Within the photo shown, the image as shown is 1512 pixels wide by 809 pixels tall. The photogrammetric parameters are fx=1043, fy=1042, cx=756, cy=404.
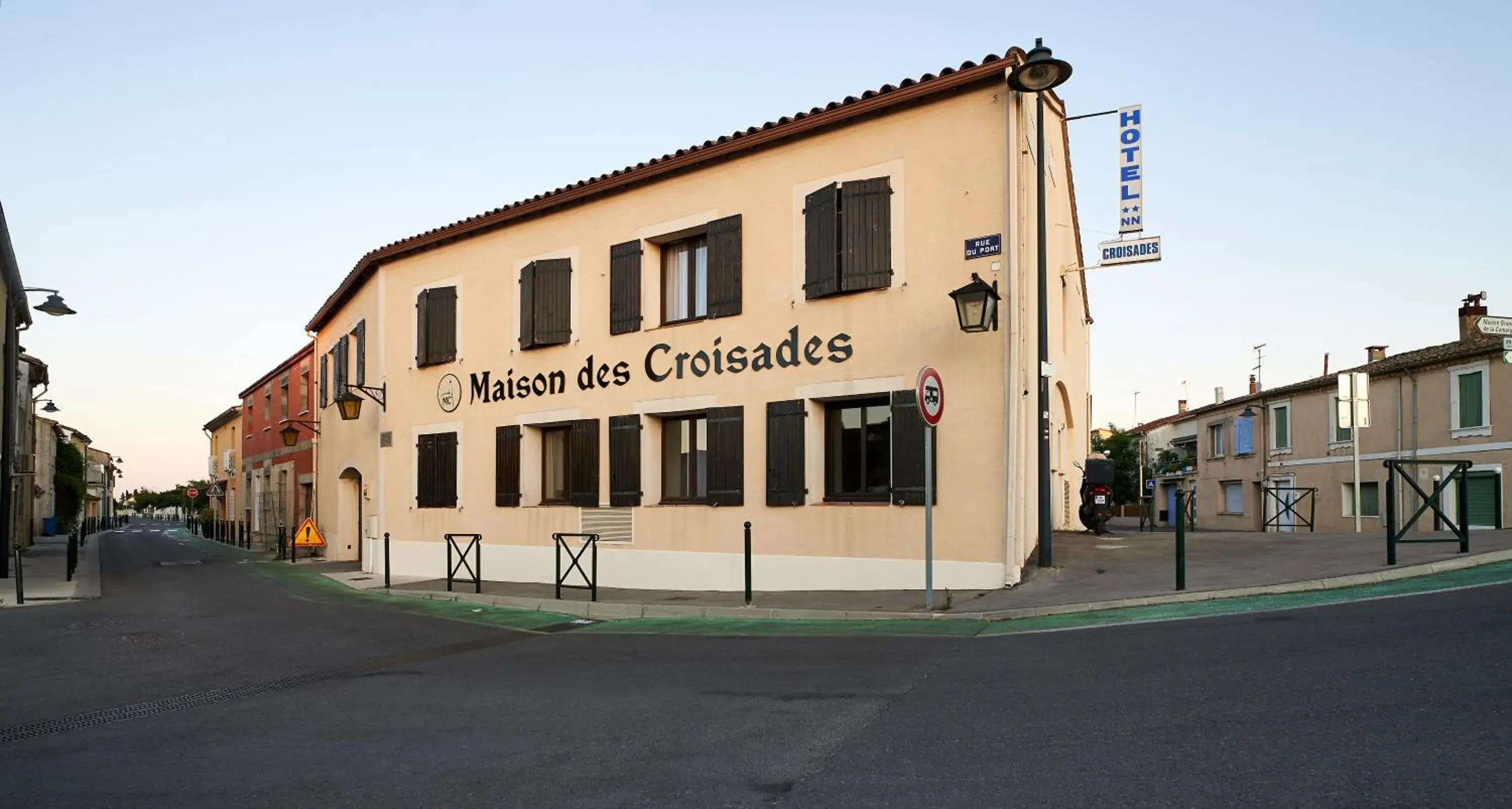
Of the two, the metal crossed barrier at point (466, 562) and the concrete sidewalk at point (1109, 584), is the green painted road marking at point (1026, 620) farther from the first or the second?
the metal crossed barrier at point (466, 562)

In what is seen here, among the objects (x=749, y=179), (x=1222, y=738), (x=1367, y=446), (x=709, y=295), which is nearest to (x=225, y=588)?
(x=709, y=295)

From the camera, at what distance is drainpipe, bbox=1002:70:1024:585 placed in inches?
440

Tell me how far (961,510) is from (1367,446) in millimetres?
24446

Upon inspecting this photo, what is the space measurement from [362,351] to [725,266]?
33.3 ft

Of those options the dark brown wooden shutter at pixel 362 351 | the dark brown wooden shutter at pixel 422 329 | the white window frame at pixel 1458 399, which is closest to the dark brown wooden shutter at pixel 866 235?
the dark brown wooden shutter at pixel 422 329

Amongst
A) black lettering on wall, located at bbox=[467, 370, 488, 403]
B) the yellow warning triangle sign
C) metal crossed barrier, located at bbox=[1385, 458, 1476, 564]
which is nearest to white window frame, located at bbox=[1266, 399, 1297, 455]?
metal crossed barrier, located at bbox=[1385, 458, 1476, 564]

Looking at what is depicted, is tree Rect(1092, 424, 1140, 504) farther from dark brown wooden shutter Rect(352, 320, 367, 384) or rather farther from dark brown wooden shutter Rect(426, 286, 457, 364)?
dark brown wooden shutter Rect(426, 286, 457, 364)

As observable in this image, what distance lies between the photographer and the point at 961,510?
11.6 metres

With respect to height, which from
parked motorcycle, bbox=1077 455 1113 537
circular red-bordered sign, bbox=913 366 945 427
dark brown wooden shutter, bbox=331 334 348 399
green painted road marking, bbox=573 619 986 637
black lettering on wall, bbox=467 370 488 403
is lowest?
green painted road marking, bbox=573 619 986 637

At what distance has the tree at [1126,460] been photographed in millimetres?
61656

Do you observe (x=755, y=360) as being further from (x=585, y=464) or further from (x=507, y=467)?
(x=507, y=467)

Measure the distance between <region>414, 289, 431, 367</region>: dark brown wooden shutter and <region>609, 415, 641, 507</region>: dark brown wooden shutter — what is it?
4956mm

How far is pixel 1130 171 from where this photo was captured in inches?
470

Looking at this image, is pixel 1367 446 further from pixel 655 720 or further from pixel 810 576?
pixel 655 720
